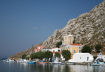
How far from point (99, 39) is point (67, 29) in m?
51.6

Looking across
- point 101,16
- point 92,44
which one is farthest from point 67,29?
point 92,44

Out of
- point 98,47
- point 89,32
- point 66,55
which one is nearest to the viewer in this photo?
point 66,55

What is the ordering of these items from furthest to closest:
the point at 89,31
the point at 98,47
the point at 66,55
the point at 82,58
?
the point at 89,31 → the point at 98,47 → the point at 66,55 → the point at 82,58

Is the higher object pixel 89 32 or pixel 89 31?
pixel 89 31

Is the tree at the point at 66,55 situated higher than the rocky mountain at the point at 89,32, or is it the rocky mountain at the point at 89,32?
the rocky mountain at the point at 89,32

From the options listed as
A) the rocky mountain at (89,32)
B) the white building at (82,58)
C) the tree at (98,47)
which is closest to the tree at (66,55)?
the white building at (82,58)

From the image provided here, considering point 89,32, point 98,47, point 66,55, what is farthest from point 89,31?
point 66,55

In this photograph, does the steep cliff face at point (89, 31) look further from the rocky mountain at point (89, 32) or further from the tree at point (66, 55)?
the tree at point (66, 55)

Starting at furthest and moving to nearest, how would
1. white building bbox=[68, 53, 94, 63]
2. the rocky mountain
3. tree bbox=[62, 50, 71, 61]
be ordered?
the rocky mountain → tree bbox=[62, 50, 71, 61] → white building bbox=[68, 53, 94, 63]

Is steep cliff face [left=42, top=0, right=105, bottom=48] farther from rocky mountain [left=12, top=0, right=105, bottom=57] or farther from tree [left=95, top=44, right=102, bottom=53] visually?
tree [left=95, top=44, right=102, bottom=53]

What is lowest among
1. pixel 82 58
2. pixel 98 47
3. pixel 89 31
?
pixel 82 58

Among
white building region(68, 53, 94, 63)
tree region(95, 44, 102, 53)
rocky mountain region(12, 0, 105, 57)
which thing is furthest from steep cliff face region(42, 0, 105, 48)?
white building region(68, 53, 94, 63)

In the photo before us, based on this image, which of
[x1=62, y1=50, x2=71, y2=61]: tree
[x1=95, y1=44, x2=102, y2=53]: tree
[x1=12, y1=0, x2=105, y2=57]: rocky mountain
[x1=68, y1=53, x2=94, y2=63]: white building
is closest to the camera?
[x1=68, y1=53, x2=94, y2=63]: white building

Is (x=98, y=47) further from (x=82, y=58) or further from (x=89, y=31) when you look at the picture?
(x=89, y=31)
